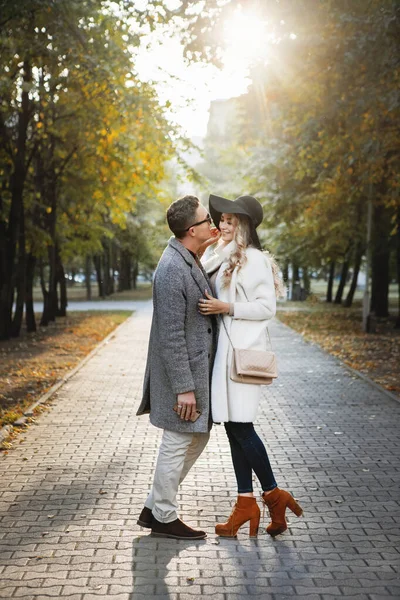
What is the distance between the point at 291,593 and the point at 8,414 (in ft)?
18.8

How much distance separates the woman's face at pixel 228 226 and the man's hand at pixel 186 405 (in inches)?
37.7

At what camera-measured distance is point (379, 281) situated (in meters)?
27.9

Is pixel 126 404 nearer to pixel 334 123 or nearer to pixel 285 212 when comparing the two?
pixel 334 123

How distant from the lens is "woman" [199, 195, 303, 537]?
4992 mm

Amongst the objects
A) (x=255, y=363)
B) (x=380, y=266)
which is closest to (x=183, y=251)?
(x=255, y=363)

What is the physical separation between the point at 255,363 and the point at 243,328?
222 millimetres

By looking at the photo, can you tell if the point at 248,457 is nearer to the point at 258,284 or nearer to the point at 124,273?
the point at 258,284

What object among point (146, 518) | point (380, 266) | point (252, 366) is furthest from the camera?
point (380, 266)

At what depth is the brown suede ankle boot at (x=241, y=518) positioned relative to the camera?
509 centimetres

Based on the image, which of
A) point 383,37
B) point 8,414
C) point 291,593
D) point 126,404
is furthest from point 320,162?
point 291,593

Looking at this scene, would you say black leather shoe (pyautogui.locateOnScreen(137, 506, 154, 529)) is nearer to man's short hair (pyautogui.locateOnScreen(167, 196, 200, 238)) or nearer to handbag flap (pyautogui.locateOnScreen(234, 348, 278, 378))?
handbag flap (pyautogui.locateOnScreen(234, 348, 278, 378))

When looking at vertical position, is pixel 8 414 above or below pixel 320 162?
below

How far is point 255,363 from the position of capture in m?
4.95

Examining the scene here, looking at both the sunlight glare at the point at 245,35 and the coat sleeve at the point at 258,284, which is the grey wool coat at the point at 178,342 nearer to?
the coat sleeve at the point at 258,284
